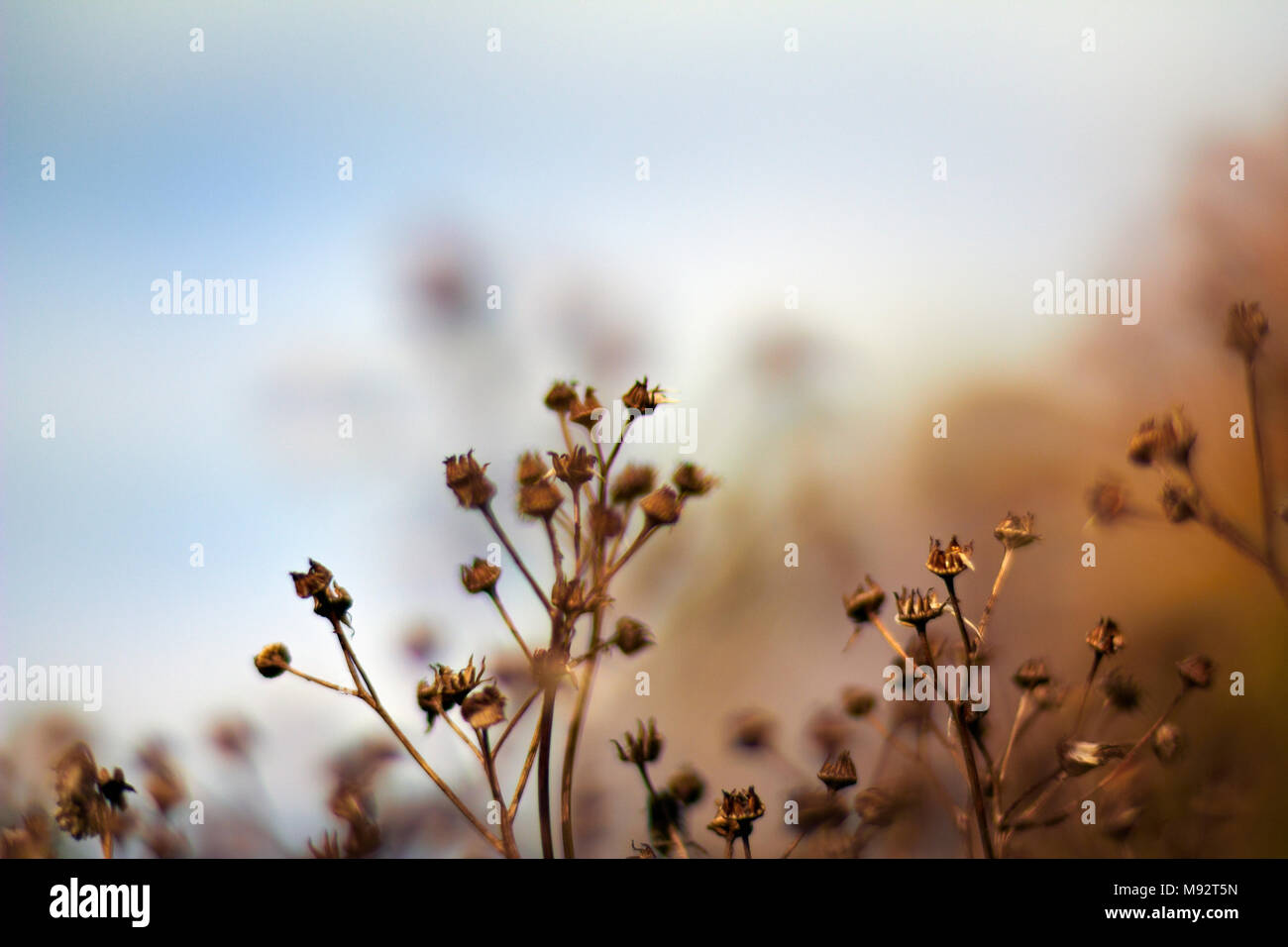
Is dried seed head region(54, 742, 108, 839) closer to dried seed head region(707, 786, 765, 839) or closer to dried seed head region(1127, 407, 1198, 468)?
dried seed head region(707, 786, 765, 839)

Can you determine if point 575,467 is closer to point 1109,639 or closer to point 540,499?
point 540,499

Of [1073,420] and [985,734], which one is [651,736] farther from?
[1073,420]

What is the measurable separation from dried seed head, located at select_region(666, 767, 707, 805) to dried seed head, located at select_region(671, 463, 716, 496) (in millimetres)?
306

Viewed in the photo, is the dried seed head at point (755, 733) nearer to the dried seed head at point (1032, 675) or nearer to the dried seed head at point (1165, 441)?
the dried seed head at point (1032, 675)

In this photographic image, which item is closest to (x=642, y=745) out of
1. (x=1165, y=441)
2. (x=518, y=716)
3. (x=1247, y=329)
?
(x=518, y=716)

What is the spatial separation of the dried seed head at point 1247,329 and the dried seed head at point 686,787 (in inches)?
31.9

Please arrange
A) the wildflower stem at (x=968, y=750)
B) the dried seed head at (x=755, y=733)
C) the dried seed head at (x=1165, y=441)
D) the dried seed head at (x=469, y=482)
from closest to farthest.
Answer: the wildflower stem at (x=968, y=750) → the dried seed head at (x=469, y=482) → the dried seed head at (x=1165, y=441) → the dried seed head at (x=755, y=733)

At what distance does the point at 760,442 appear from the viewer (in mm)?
1915

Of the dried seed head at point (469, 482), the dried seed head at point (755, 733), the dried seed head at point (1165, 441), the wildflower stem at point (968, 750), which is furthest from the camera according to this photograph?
the dried seed head at point (755, 733)

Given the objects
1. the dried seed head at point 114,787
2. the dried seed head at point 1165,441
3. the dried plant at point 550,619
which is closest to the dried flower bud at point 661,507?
the dried plant at point 550,619

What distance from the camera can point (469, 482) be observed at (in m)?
0.90

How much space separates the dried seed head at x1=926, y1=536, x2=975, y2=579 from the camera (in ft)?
2.83

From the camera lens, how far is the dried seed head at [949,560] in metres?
0.86

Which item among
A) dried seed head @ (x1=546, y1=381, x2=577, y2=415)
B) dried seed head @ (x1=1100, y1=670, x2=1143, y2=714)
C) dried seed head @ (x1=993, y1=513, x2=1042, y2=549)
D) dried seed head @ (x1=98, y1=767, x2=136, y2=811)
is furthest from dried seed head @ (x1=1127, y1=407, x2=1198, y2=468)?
dried seed head @ (x1=98, y1=767, x2=136, y2=811)
